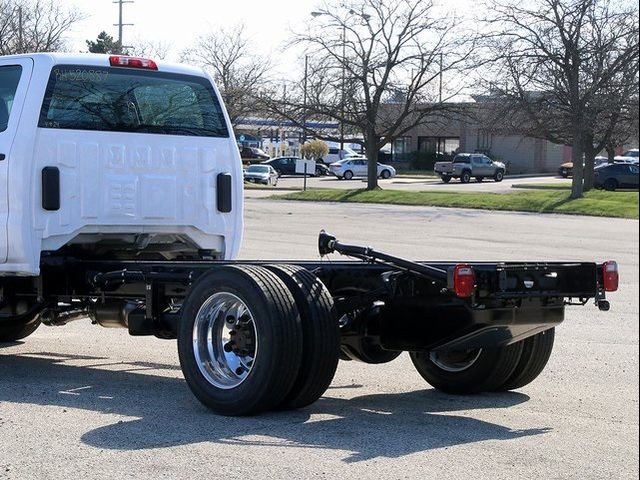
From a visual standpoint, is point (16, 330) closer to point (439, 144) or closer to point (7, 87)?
point (7, 87)

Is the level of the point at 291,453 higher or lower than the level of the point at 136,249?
lower

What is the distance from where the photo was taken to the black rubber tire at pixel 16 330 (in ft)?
34.3

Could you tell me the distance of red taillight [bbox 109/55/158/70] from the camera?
30.6 feet

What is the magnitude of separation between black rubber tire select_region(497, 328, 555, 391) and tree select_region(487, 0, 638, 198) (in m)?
31.7

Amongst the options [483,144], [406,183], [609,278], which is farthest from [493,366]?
[483,144]

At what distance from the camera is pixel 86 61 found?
916cm

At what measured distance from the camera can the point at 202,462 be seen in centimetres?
604

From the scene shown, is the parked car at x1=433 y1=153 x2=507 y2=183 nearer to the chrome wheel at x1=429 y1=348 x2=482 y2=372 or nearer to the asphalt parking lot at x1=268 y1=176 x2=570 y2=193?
the asphalt parking lot at x1=268 y1=176 x2=570 y2=193

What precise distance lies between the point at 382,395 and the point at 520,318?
1.48 meters

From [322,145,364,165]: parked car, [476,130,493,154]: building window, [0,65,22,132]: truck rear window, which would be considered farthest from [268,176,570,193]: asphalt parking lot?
[0,65,22,132]: truck rear window

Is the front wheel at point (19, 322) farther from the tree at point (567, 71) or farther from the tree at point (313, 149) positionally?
the tree at point (313, 149)

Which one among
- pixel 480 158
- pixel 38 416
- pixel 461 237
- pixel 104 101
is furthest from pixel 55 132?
pixel 480 158

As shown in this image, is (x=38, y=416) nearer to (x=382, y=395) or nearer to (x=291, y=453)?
(x=291, y=453)

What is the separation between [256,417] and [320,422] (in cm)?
40
